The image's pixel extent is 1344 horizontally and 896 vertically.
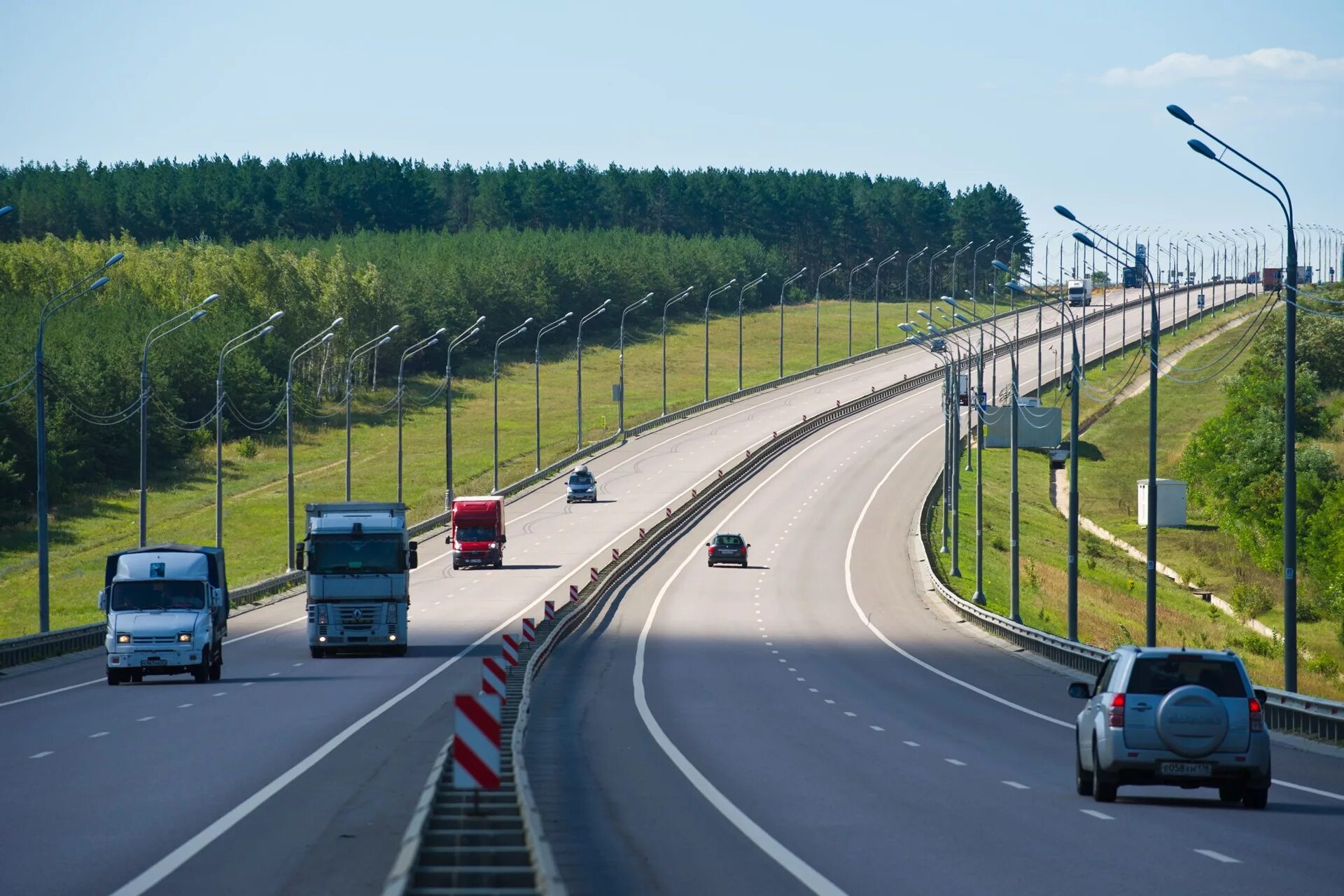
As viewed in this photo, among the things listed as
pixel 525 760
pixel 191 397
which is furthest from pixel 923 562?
pixel 191 397

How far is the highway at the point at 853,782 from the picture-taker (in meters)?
13.7

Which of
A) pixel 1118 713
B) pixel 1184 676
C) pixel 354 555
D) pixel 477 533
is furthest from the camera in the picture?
pixel 477 533

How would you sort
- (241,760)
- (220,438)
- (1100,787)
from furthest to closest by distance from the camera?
(220,438) < (241,760) < (1100,787)

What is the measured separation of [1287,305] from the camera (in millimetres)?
29000

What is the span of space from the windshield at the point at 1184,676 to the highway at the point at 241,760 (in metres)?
5.22

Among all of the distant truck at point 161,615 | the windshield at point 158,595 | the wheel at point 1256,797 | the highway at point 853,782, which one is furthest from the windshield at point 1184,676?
the windshield at point 158,595

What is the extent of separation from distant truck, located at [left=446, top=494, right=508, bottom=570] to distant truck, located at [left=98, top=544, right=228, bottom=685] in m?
36.5

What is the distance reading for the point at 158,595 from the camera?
116 ft

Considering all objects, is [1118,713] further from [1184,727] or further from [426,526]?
[426,526]

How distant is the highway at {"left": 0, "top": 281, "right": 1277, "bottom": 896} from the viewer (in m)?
13.8

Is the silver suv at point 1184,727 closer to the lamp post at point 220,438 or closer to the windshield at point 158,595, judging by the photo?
the windshield at point 158,595

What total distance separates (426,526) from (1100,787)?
70.7 metres

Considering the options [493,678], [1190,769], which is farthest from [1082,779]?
[493,678]

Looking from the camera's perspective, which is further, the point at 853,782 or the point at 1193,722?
the point at 853,782
